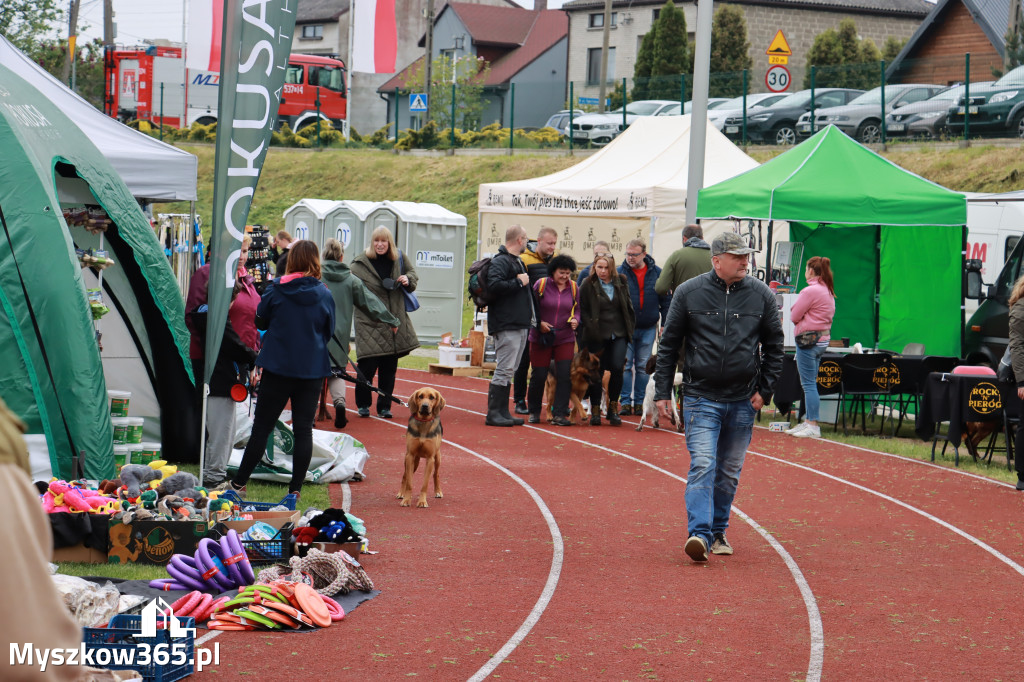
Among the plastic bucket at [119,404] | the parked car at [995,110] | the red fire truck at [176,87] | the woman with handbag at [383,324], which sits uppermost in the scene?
the red fire truck at [176,87]

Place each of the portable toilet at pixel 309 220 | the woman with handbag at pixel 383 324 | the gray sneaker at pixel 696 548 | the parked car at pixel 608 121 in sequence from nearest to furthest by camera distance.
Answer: the gray sneaker at pixel 696 548
the woman with handbag at pixel 383 324
the portable toilet at pixel 309 220
the parked car at pixel 608 121

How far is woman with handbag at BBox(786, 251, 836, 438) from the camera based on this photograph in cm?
1346

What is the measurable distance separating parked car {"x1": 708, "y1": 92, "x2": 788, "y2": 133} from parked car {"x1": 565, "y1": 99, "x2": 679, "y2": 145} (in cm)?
221

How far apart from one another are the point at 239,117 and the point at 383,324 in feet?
18.4

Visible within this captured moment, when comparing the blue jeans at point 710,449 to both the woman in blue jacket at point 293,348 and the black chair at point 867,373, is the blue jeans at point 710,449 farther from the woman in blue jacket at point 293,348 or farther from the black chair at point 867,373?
the black chair at point 867,373

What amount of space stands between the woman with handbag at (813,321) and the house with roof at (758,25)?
39.3 meters

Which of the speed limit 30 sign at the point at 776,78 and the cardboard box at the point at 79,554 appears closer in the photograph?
the cardboard box at the point at 79,554

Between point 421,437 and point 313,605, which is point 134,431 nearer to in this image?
point 421,437

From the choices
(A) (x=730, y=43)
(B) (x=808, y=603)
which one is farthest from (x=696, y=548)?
(A) (x=730, y=43)

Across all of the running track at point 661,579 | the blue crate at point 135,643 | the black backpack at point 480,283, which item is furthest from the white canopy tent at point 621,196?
the blue crate at point 135,643

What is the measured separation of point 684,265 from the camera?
1401cm

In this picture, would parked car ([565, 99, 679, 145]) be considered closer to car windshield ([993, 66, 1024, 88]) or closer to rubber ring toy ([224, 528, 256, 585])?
car windshield ([993, 66, 1024, 88])

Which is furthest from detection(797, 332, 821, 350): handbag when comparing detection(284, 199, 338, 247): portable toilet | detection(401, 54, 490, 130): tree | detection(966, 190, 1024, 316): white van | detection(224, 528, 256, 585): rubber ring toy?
detection(401, 54, 490, 130): tree

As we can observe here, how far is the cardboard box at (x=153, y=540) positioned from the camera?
7008mm
